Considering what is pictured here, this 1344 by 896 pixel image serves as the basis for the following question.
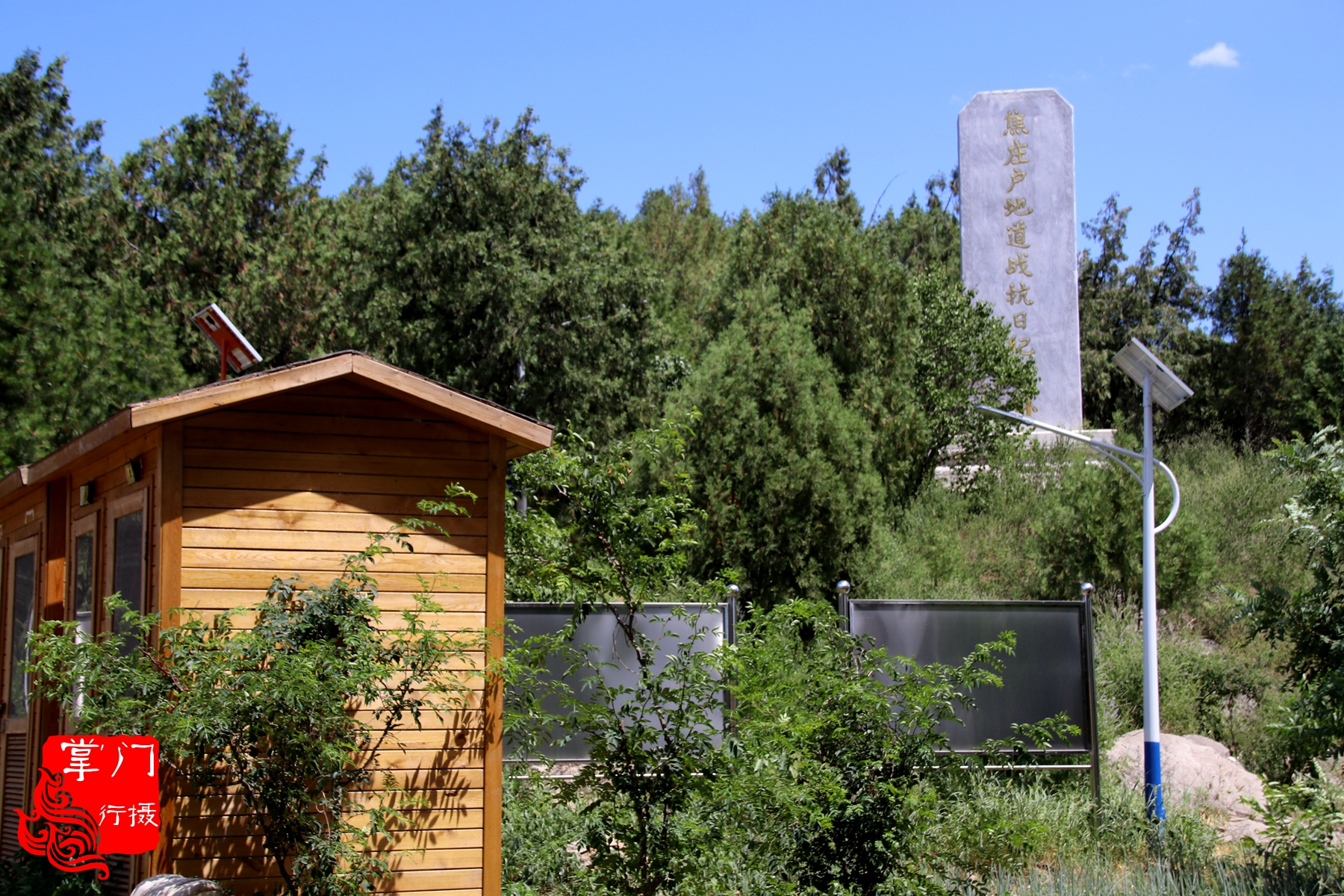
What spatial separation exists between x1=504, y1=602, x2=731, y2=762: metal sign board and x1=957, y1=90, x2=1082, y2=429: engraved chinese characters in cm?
1592

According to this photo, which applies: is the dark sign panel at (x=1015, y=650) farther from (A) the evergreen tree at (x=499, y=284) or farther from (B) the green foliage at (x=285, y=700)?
(A) the evergreen tree at (x=499, y=284)

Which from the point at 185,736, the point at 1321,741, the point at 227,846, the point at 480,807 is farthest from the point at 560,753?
the point at 1321,741

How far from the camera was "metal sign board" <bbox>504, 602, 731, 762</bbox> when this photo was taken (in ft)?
32.9

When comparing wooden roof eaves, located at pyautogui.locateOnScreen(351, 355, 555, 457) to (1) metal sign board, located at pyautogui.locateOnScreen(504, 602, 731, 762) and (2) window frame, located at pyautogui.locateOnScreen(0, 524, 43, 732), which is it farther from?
(2) window frame, located at pyautogui.locateOnScreen(0, 524, 43, 732)

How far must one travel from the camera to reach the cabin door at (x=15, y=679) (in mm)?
9367

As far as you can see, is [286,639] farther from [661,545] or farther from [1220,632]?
[1220,632]

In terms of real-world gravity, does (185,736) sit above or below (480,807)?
above

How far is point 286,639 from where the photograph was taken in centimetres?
603

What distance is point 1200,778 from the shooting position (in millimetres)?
12078

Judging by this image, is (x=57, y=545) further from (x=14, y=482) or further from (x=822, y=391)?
(x=822, y=391)

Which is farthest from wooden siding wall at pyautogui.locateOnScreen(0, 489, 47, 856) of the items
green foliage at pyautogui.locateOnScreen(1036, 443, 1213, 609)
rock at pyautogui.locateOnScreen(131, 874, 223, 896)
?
green foliage at pyautogui.locateOnScreen(1036, 443, 1213, 609)

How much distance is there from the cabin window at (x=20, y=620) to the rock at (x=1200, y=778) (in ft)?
33.0

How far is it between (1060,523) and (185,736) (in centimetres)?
1602

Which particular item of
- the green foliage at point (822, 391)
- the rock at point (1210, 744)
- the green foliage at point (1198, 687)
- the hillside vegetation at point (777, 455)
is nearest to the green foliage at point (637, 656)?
the hillside vegetation at point (777, 455)
